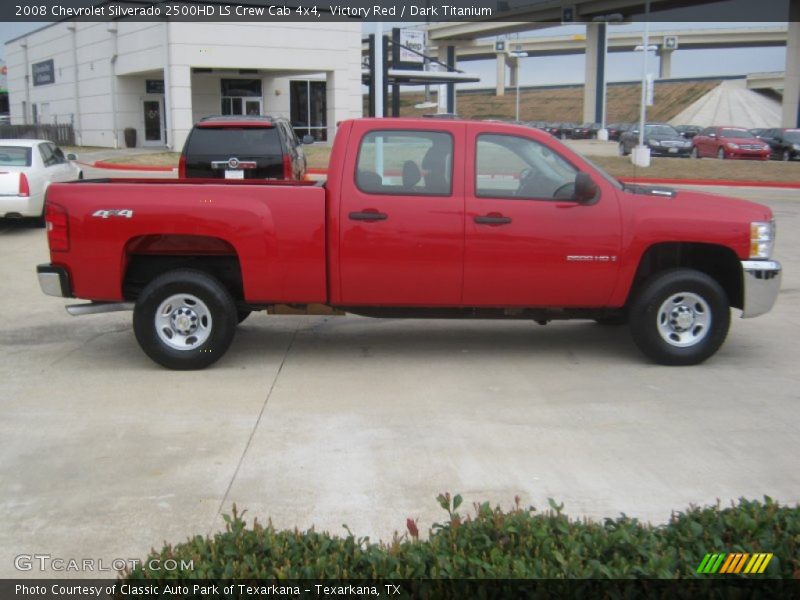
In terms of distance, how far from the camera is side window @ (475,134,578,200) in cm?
717

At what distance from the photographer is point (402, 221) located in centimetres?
704

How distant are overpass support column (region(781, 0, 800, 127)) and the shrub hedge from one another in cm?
5790

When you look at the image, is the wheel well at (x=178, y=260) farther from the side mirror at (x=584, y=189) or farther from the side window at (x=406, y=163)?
the side mirror at (x=584, y=189)

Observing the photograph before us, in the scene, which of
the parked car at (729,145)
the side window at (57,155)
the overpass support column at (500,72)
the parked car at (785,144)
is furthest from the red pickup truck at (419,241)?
the overpass support column at (500,72)

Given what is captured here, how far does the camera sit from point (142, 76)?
143ft

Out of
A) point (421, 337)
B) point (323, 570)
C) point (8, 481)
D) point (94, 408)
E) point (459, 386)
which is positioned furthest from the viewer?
point (421, 337)

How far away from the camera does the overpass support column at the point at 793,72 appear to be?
5519cm

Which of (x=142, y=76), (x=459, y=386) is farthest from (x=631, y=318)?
(x=142, y=76)

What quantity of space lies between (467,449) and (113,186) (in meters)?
3.61

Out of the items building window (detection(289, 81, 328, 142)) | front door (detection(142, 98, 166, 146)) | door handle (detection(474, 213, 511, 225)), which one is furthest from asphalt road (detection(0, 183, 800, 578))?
front door (detection(142, 98, 166, 146))

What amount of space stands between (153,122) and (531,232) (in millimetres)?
41937

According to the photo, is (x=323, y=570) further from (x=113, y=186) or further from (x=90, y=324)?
(x=90, y=324)

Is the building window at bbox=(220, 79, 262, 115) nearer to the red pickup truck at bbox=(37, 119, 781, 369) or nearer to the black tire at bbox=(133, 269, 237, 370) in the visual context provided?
the red pickup truck at bbox=(37, 119, 781, 369)

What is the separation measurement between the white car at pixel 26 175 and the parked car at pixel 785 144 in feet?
104
